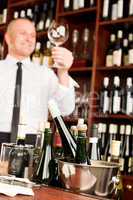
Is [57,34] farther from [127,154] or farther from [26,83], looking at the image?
[127,154]

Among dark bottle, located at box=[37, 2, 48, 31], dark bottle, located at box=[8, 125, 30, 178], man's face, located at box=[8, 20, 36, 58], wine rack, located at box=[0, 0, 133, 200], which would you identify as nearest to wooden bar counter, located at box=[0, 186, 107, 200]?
dark bottle, located at box=[8, 125, 30, 178]

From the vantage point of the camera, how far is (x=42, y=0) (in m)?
2.94

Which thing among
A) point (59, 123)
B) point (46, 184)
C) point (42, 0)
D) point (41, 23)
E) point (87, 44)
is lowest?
point (46, 184)

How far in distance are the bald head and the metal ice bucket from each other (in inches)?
44.6

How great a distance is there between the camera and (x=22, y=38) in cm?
190

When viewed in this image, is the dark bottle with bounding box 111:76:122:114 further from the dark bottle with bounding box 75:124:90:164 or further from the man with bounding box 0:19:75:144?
the dark bottle with bounding box 75:124:90:164

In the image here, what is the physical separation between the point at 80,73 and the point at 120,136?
0.56 m

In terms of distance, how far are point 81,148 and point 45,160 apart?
0.13 metres

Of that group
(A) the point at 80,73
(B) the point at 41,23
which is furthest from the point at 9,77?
(B) the point at 41,23

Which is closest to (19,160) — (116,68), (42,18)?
(116,68)

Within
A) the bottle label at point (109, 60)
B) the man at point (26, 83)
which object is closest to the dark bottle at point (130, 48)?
the bottle label at point (109, 60)

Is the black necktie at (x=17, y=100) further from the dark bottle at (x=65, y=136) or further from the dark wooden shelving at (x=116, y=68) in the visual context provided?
the dark bottle at (x=65, y=136)

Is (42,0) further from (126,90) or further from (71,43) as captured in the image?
(126,90)

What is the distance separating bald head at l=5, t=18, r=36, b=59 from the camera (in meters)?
1.86
